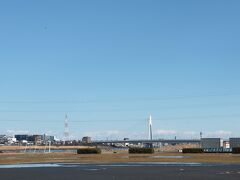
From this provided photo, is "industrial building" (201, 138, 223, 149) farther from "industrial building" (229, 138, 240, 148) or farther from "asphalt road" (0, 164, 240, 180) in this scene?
"asphalt road" (0, 164, 240, 180)

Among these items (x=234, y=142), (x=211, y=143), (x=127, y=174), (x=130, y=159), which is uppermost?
(x=234, y=142)

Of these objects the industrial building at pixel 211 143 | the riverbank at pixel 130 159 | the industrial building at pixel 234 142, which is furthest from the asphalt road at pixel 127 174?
the industrial building at pixel 211 143

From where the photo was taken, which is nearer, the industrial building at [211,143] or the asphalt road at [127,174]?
the asphalt road at [127,174]

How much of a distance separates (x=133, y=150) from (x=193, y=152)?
468 inches

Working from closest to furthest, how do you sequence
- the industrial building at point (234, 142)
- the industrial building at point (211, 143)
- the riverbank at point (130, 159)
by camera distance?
the riverbank at point (130, 159), the industrial building at point (234, 142), the industrial building at point (211, 143)

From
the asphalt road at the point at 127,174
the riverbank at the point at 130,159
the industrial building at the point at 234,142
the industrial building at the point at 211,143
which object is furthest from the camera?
the industrial building at the point at 211,143

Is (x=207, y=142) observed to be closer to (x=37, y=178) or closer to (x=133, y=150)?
(x=133, y=150)

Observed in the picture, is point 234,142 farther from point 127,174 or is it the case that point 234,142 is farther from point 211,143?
point 127,174

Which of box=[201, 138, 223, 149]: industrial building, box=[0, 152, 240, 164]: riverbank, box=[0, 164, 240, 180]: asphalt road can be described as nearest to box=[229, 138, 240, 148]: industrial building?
box=[201, 138, 223, 149]: industrial building

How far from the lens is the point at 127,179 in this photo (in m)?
31.5

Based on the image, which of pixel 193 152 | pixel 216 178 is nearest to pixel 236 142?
pixel 193 152

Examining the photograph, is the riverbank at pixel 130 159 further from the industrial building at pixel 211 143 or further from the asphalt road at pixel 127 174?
the industrial building at pixel 211 143

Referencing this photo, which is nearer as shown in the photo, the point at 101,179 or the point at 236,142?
the point at 101,179

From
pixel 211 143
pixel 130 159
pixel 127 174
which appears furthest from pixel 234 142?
pixel 127 174
